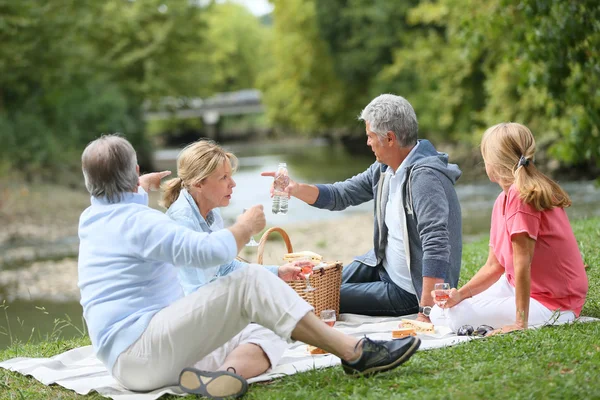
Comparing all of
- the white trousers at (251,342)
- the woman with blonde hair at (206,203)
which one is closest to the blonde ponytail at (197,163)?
the woman with blonde hair at (206,203)

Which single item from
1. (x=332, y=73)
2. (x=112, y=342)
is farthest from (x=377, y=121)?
(x=332, y=73)

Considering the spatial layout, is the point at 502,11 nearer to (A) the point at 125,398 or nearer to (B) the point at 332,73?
(A) the point at 125,398

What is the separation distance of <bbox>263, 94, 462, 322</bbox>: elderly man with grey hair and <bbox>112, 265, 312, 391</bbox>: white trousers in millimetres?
1567

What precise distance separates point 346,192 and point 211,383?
2.38 meters

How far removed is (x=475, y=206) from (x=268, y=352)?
1467cm

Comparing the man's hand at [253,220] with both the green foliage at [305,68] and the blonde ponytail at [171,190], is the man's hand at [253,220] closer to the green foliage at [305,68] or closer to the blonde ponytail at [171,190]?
the blonde ponytail at [171,190]

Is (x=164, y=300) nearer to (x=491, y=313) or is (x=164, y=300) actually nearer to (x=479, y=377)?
(x=479, y=377)

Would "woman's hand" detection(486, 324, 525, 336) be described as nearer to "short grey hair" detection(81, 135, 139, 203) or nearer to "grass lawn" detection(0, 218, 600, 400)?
"grass lawn" detection(0, 218, 600, 400)

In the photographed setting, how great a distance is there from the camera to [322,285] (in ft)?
17.7

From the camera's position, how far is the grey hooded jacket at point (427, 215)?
16.9ft

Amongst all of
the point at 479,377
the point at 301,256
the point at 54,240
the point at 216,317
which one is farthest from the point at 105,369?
the point at 54,240

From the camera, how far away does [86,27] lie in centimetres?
2578

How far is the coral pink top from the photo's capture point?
4719 mm

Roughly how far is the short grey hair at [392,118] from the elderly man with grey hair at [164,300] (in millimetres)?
1622
